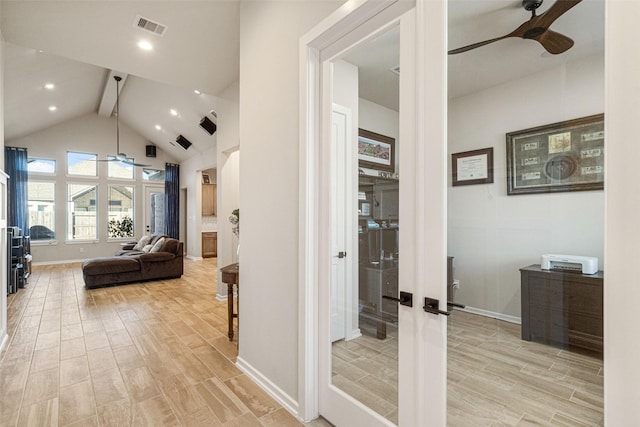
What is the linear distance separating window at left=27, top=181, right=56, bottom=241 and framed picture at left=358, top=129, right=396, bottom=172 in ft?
32.5

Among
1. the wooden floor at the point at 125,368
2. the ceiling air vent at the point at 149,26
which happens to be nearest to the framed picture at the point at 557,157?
the wooden floor at the point at 125,368

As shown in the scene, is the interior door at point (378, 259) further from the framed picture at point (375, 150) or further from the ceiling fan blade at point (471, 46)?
the ceiling fan blade at point (471, 46)

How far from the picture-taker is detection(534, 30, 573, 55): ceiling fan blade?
3.43 ft

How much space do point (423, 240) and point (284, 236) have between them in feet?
3.31

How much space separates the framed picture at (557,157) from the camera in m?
0.99

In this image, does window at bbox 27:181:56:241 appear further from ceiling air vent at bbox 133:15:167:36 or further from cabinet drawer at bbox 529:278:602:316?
cabinet drawer at bbox 529:278:602:316

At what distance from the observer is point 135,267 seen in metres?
5.85

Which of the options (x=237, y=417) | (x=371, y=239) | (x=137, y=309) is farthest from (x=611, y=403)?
(x=137, y=309)

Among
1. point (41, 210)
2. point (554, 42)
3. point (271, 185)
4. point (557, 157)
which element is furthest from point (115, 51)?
point (41, 210)

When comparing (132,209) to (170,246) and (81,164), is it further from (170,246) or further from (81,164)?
(170,246)

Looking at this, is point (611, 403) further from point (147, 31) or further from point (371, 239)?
point (147, 31)

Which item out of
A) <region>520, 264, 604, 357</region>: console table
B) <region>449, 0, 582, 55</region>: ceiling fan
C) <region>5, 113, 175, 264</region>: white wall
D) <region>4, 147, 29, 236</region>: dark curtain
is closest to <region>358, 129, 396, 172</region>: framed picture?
<region>449, 0, 582, 55</region>: ceiling fan

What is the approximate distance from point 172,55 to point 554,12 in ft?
12.4

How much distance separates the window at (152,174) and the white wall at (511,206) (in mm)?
10405
